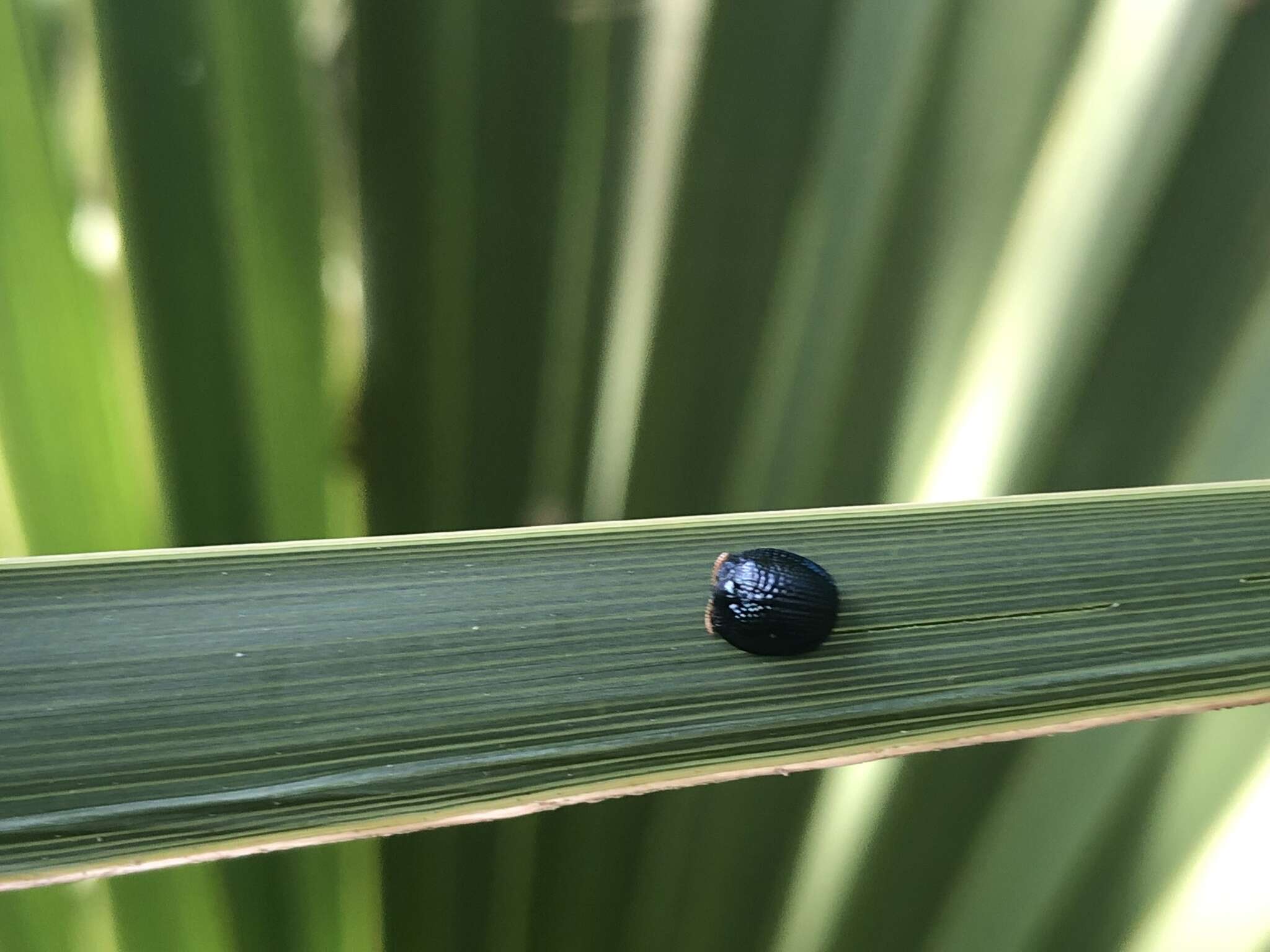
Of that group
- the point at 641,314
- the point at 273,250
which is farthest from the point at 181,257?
the point at 641,314

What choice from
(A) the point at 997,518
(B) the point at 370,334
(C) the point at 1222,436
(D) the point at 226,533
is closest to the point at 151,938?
(D) the point at 226,533

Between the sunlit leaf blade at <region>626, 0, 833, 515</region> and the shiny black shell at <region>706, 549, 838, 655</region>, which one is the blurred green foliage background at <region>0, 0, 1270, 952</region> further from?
the shiny black shell at <region>706, 549, 838, 655</region>

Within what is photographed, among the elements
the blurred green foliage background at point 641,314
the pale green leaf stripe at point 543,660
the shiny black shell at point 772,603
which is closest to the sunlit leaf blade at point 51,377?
the blurred green foliage background at point 641,314

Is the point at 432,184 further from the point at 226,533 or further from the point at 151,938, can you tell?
the point at 151,938

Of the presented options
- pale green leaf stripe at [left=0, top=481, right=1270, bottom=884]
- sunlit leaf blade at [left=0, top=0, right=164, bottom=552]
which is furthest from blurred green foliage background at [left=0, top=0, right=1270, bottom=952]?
pale green leaf stripe at [left=0, top=481, right=1270, bottom=884]

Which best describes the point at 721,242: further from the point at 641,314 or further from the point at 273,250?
the point at 273,250

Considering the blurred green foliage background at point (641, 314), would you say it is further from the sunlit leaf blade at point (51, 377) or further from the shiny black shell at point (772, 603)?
the shiny black shell at point (772, 603)
